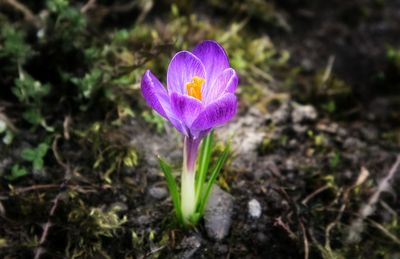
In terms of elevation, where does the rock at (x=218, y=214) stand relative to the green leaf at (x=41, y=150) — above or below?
below

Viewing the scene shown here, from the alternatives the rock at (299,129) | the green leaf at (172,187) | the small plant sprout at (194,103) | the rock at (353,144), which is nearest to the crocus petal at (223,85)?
the small plant sprout at (194,103)

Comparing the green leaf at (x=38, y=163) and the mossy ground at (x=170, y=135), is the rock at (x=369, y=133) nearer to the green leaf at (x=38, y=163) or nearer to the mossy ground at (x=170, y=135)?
the mossy ground at (x=170, y=135)

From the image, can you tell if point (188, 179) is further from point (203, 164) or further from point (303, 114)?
point (303, 114)

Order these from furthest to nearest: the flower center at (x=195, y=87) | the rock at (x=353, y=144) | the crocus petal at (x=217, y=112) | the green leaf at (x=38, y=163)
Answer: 1. the rock at (x=353, y=144)
2. the green leaf at (x=38, y=163)
3. the flower center at (x=195, y=87)
4. the crocus petal at (x=217, y=112)

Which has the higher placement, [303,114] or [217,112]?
[303,114]

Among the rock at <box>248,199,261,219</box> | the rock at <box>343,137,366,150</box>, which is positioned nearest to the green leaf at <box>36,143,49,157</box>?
the rock at <box>248,199,261,219</box>

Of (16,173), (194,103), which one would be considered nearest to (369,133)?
(194,103)

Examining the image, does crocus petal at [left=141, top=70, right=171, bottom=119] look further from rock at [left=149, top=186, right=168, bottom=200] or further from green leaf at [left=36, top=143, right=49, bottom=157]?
green leaf at [left=36, top=143, right=49, bottom=157]

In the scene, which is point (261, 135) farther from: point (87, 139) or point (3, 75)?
point (3, 75)
